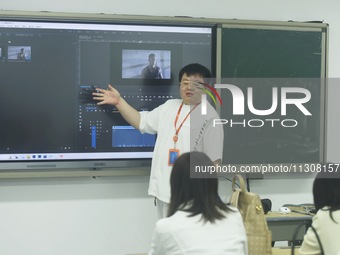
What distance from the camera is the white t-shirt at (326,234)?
2115 millimetres

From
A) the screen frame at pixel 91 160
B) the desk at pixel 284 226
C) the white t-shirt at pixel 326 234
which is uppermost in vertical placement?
the screen frame at pixel 91 160

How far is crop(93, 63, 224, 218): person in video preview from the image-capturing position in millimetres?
3340

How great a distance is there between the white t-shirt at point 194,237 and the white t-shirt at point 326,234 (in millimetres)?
344

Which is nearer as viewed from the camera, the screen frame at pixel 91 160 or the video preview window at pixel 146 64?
the screen frame at pixel 91 160

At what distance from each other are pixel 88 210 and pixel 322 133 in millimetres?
2106

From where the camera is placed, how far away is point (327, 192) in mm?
2188

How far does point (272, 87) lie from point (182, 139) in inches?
46.4

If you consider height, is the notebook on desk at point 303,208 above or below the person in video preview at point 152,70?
below

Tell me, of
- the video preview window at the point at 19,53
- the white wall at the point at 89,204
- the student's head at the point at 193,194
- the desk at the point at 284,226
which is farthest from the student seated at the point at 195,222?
the video preview window at the point at 19,53

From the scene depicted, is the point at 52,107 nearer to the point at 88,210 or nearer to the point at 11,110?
the point at 11,110

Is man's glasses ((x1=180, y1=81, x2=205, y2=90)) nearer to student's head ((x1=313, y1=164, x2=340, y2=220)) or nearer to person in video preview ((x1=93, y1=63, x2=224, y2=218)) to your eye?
person in video preview ((x1=93, y1=63, x2=224, y2=218))

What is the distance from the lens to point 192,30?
3908 mm

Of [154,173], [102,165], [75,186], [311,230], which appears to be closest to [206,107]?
[154,173]

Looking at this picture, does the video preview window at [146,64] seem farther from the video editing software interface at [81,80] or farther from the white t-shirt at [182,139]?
the white t-shirt at [182,139]
